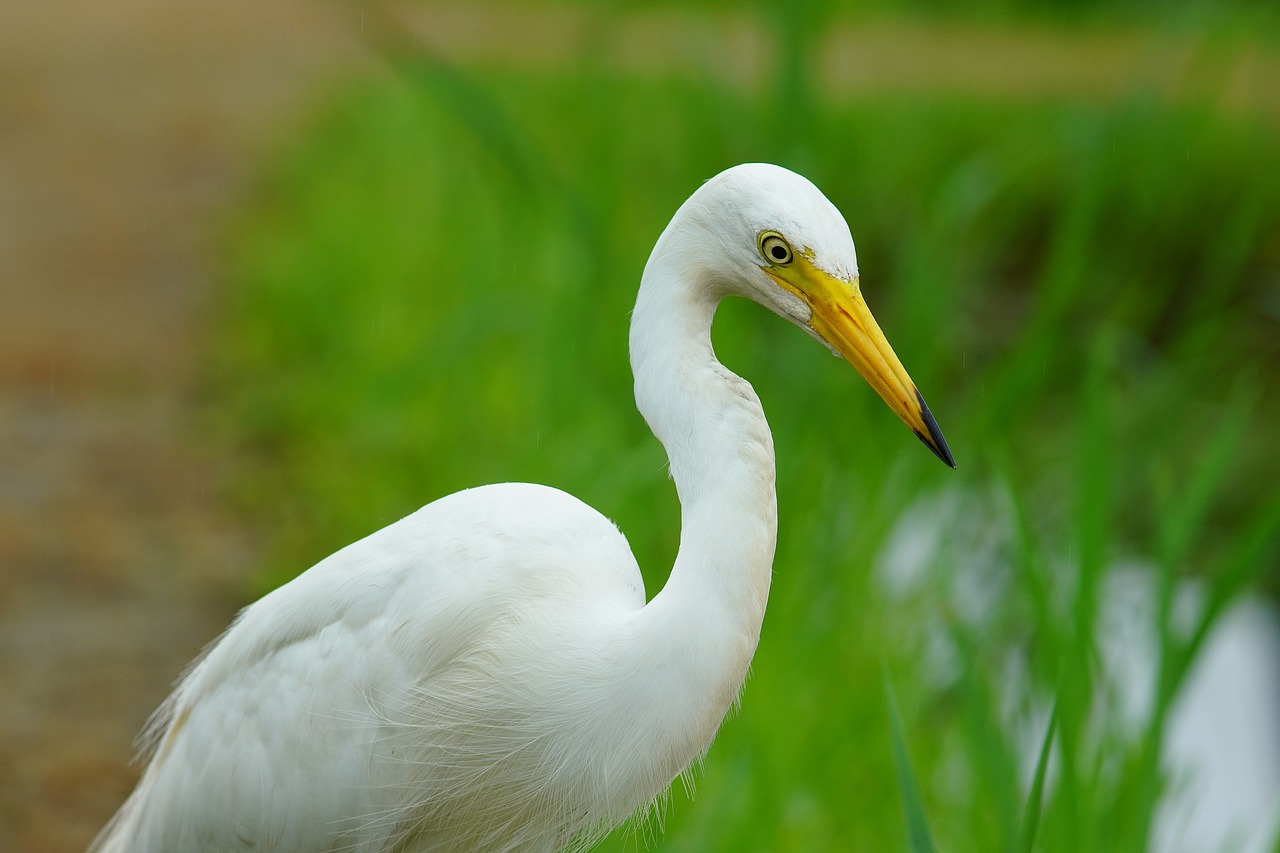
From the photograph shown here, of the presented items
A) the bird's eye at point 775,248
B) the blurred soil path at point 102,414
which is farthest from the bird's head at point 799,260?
the blurred soil path at point 102,414

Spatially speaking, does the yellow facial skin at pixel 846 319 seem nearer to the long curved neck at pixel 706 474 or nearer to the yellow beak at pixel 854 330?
the yellow beak at pixel 854 330

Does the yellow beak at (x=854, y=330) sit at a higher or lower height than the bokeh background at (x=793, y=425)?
higher

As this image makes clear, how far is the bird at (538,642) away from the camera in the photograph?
1503mm

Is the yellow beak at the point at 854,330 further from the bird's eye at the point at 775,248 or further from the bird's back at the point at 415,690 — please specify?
the bird's back at the point at 415,690

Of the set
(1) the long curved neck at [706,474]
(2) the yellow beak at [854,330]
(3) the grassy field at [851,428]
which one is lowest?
(3) the grassy field at [851,428]

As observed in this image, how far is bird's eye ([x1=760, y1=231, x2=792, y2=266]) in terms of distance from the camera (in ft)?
4.85

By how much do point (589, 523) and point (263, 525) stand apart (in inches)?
85.4

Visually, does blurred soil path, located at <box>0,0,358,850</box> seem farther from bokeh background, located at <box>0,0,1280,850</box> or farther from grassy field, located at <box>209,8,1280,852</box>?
grassy field, located at <box>209,8,1280,852</box>

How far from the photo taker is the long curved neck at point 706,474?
1.50 metres

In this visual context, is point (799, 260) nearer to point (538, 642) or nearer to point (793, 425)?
point (538, 642)

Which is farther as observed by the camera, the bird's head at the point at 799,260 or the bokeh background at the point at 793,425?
the bokeh background at the point at 793,425

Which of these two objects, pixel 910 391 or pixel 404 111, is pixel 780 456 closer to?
pixel 910 391

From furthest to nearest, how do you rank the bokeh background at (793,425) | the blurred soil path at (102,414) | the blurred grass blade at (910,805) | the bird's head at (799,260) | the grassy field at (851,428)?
the blurred soil path at (102,414), the bokeh background at (793,425), the grassy field at (851,428), the blurred grass blade at (910,805), the bird's head at (799,260)

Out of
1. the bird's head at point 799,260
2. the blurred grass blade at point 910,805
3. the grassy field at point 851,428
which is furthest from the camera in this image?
the grassy field at point 851,428
